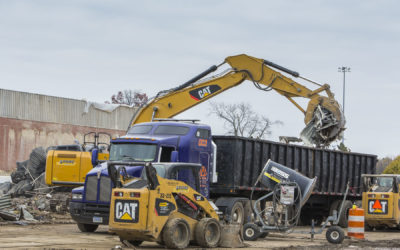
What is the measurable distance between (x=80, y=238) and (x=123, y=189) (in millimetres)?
3774

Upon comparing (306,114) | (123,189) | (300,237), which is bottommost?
(300,237)

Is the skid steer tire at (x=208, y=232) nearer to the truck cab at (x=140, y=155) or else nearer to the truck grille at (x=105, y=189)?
the truck cab at (x=140, y=155)

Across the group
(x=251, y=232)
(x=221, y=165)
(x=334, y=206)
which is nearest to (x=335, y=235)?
(x=251, y=232)

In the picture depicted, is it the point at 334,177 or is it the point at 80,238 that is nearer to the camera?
the point at 80,238


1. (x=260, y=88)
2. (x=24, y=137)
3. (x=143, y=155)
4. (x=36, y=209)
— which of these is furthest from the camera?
(x=24, y=137)

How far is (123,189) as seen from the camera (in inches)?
575

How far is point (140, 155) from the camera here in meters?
19.2

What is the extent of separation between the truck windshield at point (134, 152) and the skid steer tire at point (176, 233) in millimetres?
4359

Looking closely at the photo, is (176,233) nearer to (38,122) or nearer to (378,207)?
(378,207)

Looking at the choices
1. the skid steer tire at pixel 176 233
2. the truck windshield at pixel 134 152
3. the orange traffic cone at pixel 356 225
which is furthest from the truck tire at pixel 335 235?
the truck windshield at pixel 134 152

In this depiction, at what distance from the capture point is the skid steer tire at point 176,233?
47.8ft

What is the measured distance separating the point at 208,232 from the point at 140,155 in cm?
431

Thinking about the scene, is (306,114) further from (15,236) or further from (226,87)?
(15,236)

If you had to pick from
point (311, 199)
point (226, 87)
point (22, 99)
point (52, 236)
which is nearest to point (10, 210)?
point (52, 236)
